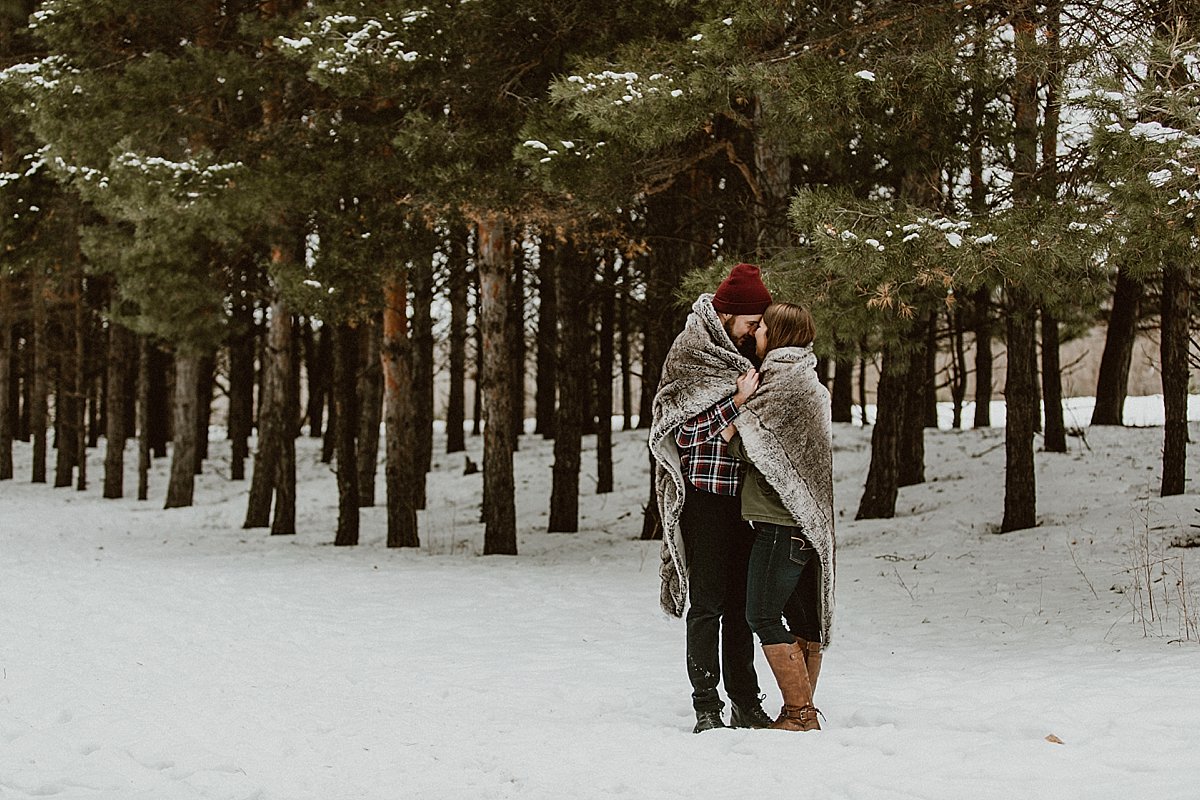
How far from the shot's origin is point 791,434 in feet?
15.1

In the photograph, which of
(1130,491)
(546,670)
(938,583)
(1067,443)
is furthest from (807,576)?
(1067,443)

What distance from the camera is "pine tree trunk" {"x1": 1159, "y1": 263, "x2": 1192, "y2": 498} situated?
1149 centimetres

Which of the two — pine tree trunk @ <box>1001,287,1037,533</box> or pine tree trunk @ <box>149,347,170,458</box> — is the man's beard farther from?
pine tree trunk @ <box>149,347,170,458</box>

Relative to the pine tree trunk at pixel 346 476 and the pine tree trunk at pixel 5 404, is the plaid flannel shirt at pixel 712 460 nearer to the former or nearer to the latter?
the pine tree trunk at pixel 346 476

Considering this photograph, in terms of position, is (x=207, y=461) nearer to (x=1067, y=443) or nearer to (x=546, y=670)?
(x=1067, y=443)

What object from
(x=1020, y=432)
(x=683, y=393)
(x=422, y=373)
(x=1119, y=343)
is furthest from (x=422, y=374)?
(x=683, y=393)

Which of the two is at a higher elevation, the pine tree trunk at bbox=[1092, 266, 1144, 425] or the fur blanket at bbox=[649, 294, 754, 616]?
the pine tree trunk at bbox=[1092, 266, 1144, 425]

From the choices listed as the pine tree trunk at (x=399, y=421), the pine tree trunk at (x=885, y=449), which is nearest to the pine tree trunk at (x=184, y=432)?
the pine tree trunk at (x=399, y=421)

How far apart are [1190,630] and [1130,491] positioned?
252 inches

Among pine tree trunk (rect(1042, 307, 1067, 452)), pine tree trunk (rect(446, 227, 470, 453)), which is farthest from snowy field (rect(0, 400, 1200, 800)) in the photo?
pine tree trunk (rect(446, 227, 470, 453))

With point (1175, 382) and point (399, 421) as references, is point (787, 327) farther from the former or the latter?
point (399, 421)

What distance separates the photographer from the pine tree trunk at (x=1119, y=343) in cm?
1565

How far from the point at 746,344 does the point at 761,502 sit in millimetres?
711

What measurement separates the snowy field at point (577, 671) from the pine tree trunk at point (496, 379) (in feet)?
1.99
